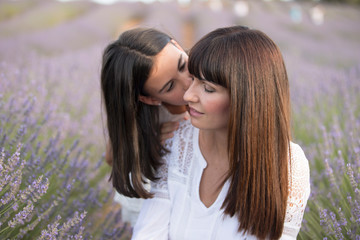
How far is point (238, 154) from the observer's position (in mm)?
1419

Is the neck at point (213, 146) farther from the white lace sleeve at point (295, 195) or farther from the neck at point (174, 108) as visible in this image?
the neck at point (174, 108)

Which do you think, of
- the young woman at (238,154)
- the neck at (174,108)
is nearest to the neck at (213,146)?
the young woman at (238,154)

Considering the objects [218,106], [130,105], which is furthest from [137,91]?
[218,106]

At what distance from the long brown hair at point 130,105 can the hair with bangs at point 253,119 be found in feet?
1.22

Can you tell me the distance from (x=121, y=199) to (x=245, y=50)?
134 centimetres

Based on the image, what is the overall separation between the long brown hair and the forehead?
0.08 feet

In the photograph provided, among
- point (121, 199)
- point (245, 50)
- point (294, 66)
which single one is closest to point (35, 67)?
point (121, 199)

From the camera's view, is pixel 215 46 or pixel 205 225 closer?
pixel 215 46

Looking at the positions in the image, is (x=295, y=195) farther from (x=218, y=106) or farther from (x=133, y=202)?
(x=133, y=202)

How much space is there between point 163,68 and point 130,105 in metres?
0.25

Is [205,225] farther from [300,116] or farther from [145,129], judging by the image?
[300,116]

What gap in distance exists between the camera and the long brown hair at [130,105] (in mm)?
1687

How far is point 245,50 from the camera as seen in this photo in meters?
1.30

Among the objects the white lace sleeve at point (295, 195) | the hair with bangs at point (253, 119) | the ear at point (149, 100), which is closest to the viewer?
the hair with bangs at point (253, 119)
